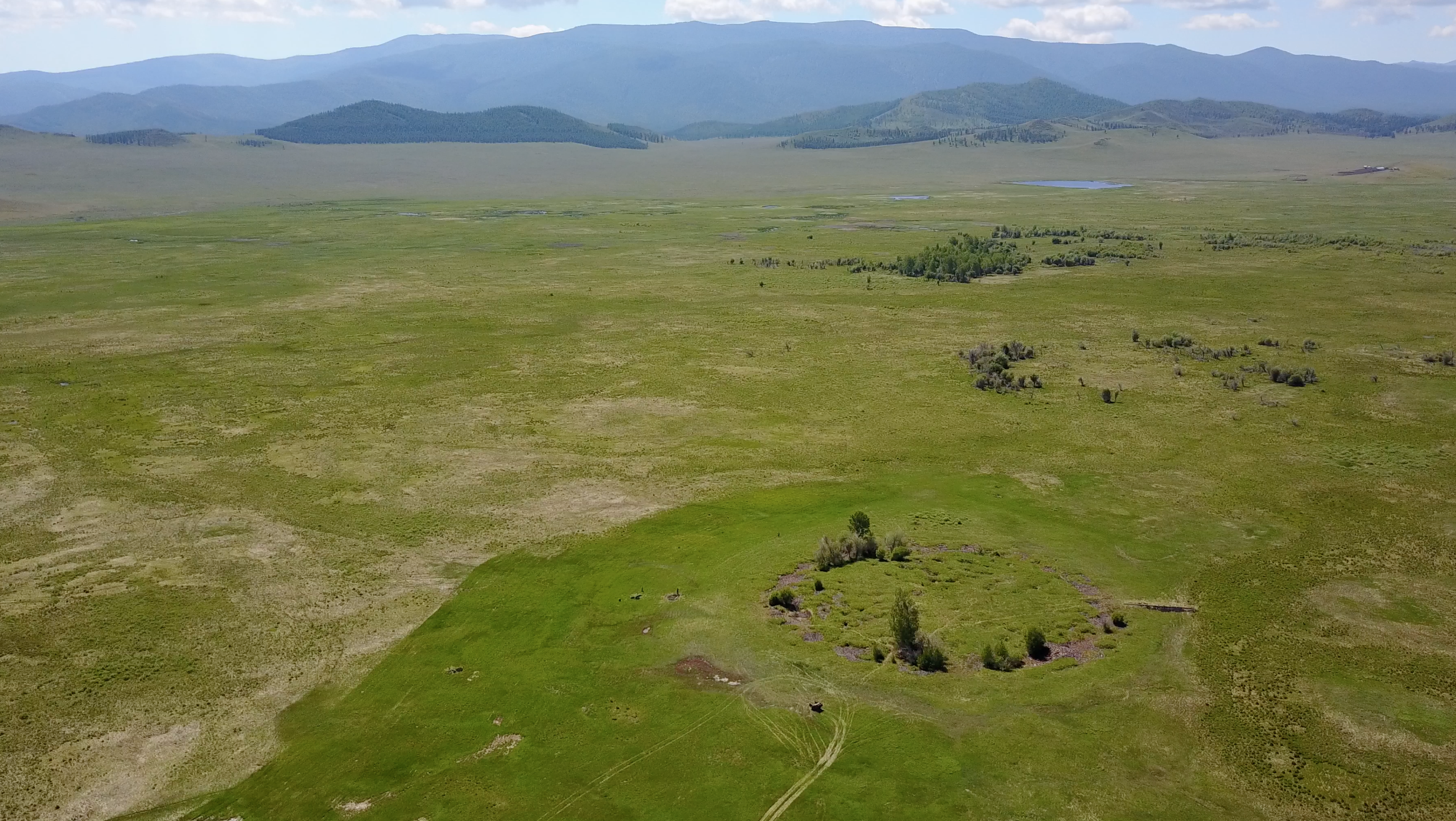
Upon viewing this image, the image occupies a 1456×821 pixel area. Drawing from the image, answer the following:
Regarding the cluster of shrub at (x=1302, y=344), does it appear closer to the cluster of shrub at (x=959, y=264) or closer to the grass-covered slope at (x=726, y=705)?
the cluster of shrub at (x=959, y=264)

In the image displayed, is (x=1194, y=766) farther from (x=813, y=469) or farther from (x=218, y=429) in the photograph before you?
(x=218, y=429)

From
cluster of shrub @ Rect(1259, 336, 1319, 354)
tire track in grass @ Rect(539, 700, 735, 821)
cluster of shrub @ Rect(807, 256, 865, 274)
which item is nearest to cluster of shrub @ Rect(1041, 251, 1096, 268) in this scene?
cluster of shrub @ Rect(807, 256, 865, 274)

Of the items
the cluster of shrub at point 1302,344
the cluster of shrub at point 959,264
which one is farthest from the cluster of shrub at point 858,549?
the cluster of shrub at point 959,264

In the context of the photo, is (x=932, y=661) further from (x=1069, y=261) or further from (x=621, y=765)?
(x=1069, y=261)

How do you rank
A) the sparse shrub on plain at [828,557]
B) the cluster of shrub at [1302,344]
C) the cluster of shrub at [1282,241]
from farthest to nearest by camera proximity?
the cluster of shrub at [1282,241] < the cluster of shrub at [1302,344] < the sparse shrub on plain at [828,557]

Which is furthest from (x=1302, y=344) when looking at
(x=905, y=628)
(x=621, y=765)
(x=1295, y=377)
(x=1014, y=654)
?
(x=621, y=765)

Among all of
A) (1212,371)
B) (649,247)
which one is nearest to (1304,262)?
(1212,371)

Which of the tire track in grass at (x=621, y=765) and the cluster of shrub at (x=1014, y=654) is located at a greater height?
the cluster of shrub at (x=1014, y=654)
